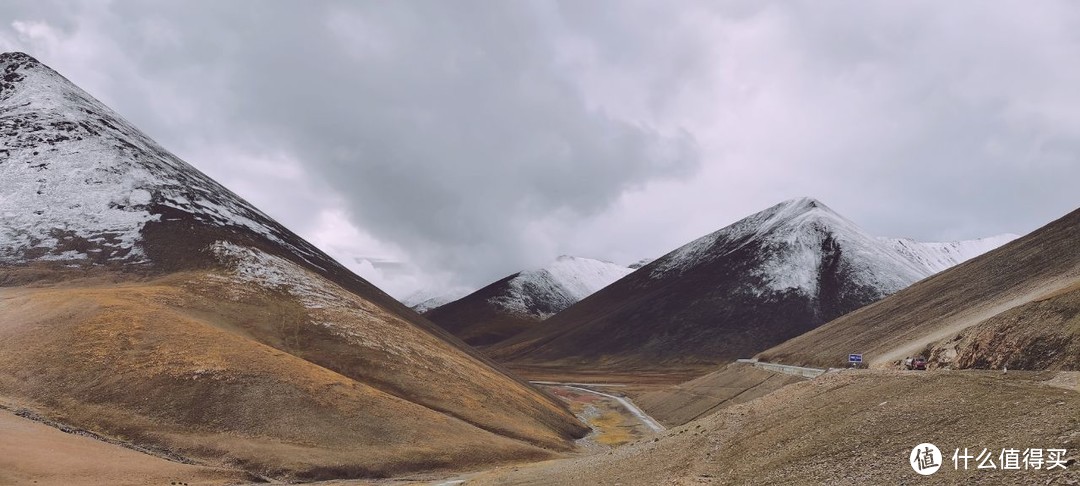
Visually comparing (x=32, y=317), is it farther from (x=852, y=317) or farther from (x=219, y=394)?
(x=852, y=317)

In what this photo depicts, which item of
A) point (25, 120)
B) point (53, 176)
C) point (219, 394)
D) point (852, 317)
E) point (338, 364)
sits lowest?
point (219, 394)

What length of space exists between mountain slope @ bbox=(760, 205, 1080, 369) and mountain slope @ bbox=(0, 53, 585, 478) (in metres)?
43.1

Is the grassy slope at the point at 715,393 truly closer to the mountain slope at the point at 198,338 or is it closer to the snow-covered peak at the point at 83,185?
the mountain slope at the point at 198,338

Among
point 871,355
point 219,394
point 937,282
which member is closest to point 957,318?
point 871,355

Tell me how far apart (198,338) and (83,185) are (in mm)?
65923

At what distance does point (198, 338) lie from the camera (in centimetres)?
6844

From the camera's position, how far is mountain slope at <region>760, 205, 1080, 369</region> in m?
38.8

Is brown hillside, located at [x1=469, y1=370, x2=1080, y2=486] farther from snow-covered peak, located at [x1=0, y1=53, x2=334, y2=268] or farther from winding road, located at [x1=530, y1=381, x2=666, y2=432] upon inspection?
snow-covered peak, located at [x1=0, y1=53, x2=334, y2=268]

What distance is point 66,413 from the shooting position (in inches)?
2148

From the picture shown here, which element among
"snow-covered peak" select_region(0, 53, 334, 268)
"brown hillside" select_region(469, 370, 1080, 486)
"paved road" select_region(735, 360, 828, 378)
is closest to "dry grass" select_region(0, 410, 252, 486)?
"brown hillside" select_region(469, 370, 1080, 486)

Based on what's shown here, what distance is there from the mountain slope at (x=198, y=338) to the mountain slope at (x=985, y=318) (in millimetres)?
43075

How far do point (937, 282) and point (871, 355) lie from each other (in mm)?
35650

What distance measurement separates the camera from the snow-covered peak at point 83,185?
97500mm

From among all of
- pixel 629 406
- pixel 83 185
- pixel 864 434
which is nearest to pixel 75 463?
pixel 864 434
